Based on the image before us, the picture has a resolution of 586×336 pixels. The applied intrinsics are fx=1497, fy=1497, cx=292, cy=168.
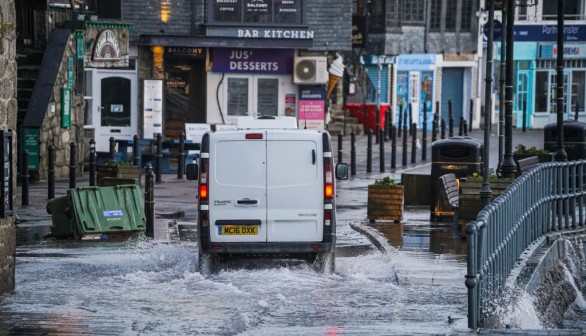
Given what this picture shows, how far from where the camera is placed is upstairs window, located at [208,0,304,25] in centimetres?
4384

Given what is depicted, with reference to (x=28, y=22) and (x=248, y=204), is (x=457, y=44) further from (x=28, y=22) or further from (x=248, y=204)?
(x=248, y=204)

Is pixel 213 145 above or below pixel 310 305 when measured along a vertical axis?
above

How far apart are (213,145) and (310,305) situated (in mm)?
3199

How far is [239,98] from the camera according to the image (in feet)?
147

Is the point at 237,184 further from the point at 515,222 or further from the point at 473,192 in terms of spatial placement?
the point at 473,192

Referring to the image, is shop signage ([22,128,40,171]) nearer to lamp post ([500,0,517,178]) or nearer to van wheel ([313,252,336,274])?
lamp post ([500,0,517,178])

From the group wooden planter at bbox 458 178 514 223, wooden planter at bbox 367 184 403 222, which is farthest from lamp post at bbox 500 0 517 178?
wooden planter at bbox 367 184 403 222

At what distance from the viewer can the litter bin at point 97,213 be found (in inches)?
888

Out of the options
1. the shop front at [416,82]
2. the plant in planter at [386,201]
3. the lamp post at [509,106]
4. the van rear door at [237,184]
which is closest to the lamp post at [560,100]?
the lamp post at [509,106]

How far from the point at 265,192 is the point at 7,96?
3.87 metres

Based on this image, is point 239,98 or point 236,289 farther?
point 239,98

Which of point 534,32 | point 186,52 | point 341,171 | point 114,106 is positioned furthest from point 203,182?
point 534,32

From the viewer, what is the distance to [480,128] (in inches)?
2450

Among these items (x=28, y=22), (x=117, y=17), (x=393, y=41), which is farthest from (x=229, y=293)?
(x=393, y=41)
